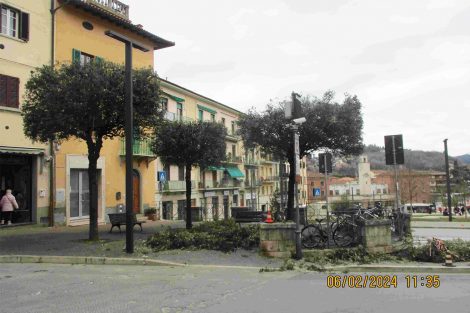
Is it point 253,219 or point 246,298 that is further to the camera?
point 253,219

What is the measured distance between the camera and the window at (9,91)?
18.8 m

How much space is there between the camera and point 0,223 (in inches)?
741

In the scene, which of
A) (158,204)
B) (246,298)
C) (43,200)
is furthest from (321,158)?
(158,204)

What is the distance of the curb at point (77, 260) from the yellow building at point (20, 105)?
8205 millimetres

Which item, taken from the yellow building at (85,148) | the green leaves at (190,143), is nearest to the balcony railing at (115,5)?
the yellow building at (85,148)

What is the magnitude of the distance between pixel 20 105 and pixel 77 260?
10.8 meters

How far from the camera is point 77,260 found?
37.2ft

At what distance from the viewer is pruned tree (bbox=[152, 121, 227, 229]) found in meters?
17.1

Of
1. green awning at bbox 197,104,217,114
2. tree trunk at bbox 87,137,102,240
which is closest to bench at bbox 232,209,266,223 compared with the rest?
tree trunk at bbox 87,137,102,240

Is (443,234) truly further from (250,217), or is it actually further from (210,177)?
(210,177)

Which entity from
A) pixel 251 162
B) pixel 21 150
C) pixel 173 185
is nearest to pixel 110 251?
pixel 21 150

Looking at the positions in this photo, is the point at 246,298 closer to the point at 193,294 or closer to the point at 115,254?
the point at 193,294

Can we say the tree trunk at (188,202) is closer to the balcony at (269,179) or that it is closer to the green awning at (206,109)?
the green awning at (206,109)

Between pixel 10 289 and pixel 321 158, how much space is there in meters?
9.84
